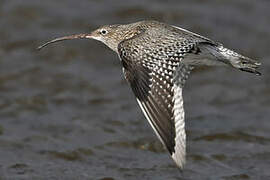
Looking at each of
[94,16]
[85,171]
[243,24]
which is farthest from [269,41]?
[85,171]

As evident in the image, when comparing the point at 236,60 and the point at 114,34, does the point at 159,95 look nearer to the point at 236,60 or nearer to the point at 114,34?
the point at 236,60

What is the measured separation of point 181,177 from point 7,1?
18.7ft

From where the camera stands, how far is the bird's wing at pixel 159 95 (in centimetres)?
711

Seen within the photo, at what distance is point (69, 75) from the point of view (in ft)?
37.9

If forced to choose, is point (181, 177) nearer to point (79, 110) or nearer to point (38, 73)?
point (79, 110)

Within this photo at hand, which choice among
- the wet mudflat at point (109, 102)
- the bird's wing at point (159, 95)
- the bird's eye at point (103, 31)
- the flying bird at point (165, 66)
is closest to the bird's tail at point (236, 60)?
the flying bird at point (165, 66)

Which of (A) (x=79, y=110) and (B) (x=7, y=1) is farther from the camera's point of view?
(B) (x=7, y=1)

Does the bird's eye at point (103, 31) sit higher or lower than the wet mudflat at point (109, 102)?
higher

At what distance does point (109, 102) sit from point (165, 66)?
368 centimetres

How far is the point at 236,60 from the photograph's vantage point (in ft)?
27.5

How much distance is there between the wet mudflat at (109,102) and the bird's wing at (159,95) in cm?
167


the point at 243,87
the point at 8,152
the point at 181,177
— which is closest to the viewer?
the point at 181,177

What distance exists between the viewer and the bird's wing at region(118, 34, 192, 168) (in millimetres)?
7109

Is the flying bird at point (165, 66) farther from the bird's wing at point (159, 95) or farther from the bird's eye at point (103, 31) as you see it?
the bird's eye at point (103, 31)
